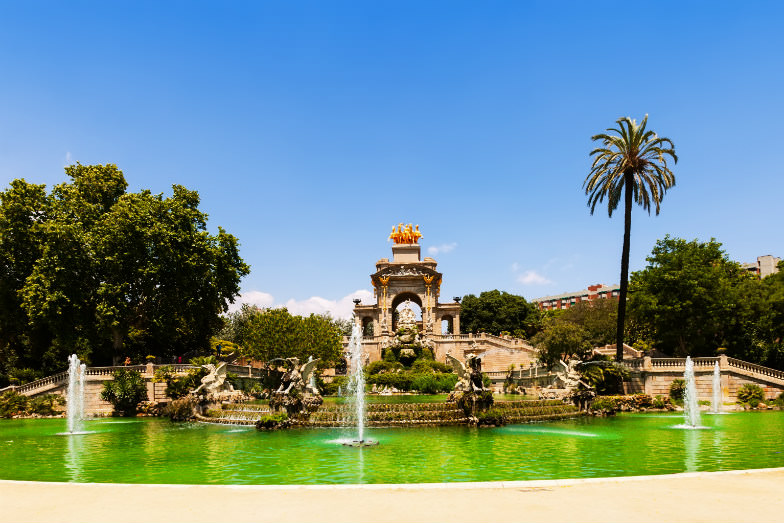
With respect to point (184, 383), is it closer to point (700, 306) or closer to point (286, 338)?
point (286, 338)

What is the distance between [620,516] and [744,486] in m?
3.11

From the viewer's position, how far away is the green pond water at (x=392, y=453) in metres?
12.2

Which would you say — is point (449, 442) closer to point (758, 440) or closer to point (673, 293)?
point (758, 440)

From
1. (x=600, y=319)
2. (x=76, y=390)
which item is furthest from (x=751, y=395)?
(x=76, y=390)

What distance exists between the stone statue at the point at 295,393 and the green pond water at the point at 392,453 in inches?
65.3

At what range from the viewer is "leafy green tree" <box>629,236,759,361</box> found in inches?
1526

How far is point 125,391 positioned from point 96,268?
9799mm

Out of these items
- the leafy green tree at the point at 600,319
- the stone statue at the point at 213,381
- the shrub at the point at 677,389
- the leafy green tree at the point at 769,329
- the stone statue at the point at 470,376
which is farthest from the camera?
the leafy green tree at the point at 600,319

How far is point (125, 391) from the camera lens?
3475 centimetres

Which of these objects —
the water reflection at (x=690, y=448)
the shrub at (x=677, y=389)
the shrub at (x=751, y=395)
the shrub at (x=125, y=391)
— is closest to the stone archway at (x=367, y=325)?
the shrub at (x=125, y=391)

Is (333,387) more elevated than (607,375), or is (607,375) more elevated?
(607,375)

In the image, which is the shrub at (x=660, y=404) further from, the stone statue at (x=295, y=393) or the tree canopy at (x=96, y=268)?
the tree canopy at (x=96, y=268)

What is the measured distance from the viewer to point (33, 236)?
39.2m

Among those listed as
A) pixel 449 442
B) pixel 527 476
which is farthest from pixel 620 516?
pixel 449 442
